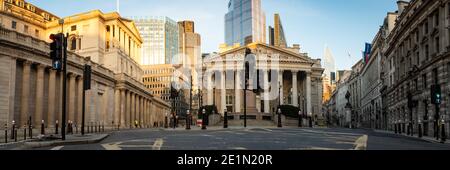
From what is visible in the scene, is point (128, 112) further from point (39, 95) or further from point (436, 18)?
point (436, 18)

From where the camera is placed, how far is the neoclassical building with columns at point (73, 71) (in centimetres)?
4231

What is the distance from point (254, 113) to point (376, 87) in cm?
3301

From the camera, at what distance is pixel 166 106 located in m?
156

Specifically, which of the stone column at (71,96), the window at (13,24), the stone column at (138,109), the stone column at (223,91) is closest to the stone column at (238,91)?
the stone column at (223,91)

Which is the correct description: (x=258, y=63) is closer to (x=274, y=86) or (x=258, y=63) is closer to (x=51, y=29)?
(x=274, y=86)

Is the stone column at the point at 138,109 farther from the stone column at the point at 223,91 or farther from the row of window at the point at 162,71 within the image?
the row of window at the point at 162,71

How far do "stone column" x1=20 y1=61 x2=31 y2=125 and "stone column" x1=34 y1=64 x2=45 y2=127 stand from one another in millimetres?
1639

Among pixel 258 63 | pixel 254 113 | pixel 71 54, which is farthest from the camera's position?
pixel 258 63

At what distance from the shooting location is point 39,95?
46.4m

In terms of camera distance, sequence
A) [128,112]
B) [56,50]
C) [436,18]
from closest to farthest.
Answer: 1. [56,50]
2. [436,18]
3. [128,112]

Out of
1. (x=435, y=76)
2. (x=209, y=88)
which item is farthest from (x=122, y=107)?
(x=435, y=76)

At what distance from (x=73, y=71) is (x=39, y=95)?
1044 cm

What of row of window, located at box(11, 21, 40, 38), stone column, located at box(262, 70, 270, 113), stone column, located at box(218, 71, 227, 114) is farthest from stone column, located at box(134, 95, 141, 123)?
stone column, located at box(262, 70, 270, 113)
